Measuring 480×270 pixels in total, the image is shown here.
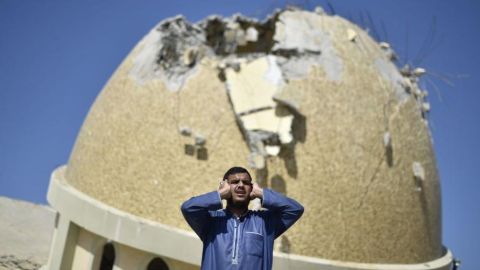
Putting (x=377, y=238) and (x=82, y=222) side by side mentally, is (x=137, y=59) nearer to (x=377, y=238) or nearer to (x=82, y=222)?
(x=82, y=222)

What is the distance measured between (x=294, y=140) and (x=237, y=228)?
2.71 m

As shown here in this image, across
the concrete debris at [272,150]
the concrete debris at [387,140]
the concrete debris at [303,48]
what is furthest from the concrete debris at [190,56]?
the concrete debris at [387,140]

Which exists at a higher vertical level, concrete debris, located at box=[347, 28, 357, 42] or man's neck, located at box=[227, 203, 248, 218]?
concrete debris, located at box=[347, 28, 357, 42]

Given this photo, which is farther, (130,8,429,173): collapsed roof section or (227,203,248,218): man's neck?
(130,8,429,173): collapsed roof section

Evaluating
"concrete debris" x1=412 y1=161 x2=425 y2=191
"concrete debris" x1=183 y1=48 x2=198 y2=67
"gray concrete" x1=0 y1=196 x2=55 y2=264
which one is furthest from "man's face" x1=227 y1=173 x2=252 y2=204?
"gray concrete" x1=0 y1=196 x2=55 y2=264

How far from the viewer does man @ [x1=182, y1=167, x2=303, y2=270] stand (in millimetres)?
2400

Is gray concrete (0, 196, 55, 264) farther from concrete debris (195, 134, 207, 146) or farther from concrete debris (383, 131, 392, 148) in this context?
concrete debris (383, 131, 392, 148)

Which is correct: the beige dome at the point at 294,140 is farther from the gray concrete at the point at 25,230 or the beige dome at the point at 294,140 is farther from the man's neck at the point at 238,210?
the gray concrete at the point at 25,230

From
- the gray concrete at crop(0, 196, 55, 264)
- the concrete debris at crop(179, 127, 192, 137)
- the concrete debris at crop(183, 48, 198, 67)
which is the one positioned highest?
the concrete debris at crop(183, 48, 198, 67)

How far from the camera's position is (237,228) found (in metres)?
2.46

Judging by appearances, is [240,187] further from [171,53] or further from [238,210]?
[171,53]

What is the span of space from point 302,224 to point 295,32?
9.37ft

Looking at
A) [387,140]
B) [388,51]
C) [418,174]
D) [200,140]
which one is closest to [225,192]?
[200,140]

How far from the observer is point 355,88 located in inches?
217
